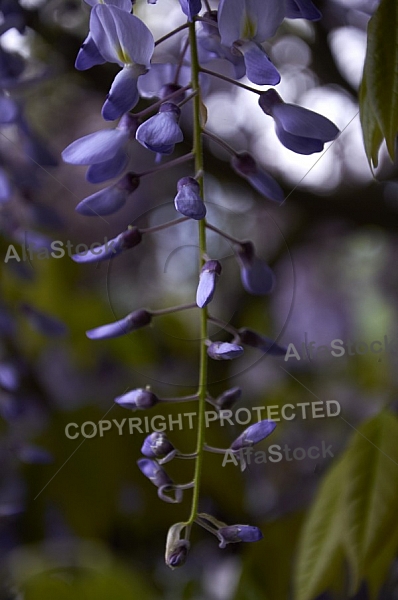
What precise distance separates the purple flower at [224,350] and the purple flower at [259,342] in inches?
1.2

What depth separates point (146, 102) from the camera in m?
0.27

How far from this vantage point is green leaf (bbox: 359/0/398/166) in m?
0.22

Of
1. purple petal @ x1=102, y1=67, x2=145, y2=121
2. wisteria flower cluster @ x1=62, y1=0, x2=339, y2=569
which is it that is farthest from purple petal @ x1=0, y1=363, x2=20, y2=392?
purple petal @ x1=102, y1=67, x2=145, y2=121

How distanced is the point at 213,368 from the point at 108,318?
70 mm

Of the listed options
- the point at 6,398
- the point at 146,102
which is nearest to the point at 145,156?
the point at 146,102

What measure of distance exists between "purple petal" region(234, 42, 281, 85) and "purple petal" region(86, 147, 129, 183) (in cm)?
6

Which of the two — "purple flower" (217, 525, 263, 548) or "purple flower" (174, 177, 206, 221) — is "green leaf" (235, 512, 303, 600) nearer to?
"purple flower" (217, 525, 263, 548)

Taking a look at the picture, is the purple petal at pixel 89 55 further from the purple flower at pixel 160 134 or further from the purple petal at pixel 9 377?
the purple petal at pixel 9 377

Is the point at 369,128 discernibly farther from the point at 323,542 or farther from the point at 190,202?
the point at 323,542

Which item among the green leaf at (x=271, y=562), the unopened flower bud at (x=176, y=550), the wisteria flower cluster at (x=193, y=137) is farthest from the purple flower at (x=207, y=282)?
the green leaf at (x=271, y=562)

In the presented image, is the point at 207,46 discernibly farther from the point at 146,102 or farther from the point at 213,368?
the point at 213,368

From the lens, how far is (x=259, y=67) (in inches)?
8.7

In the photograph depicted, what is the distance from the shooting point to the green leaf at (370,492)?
31cm

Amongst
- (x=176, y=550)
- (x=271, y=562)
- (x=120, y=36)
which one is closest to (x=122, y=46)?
(x=120, y=36)
